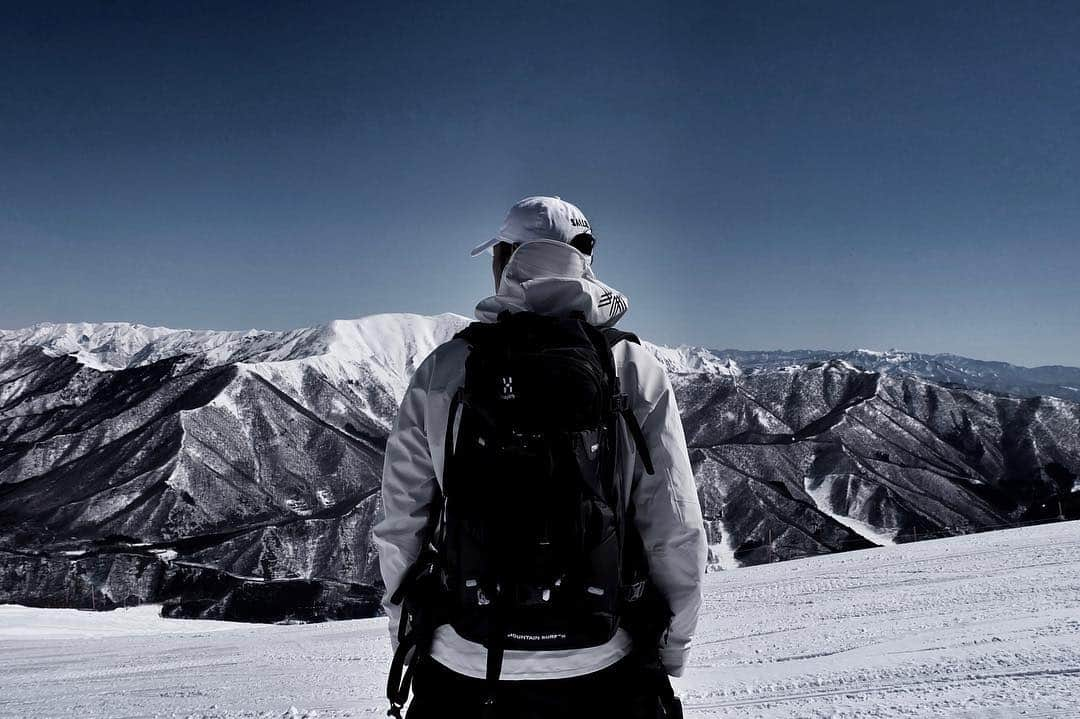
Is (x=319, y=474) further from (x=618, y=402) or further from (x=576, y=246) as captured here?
(x=618, y=402)

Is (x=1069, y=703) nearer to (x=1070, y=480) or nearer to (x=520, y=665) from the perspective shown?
(x=520, y=665)


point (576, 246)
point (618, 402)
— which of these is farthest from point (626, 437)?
point (576, 246)

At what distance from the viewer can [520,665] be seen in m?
2.30

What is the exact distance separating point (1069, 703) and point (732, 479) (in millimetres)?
93633

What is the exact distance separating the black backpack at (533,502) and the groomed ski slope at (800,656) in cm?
467

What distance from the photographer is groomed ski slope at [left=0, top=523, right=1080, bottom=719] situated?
6.11m

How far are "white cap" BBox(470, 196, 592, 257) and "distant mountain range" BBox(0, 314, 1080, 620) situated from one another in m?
53.9

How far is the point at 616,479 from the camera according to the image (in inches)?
94.0

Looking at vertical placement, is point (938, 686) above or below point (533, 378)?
below

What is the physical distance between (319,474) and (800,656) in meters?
116

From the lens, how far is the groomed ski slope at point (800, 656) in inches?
240

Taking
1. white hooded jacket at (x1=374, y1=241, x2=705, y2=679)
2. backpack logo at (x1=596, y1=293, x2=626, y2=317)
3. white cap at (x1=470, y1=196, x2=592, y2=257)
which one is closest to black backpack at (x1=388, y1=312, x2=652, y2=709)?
white hooded jacket at (x1=374, y1=241, x2=705, y2=679)

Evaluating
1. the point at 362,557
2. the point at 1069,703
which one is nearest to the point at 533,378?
the point at 1069,703

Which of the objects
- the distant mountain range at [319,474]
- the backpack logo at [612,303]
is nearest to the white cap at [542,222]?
the backpack logo at [612,303]
